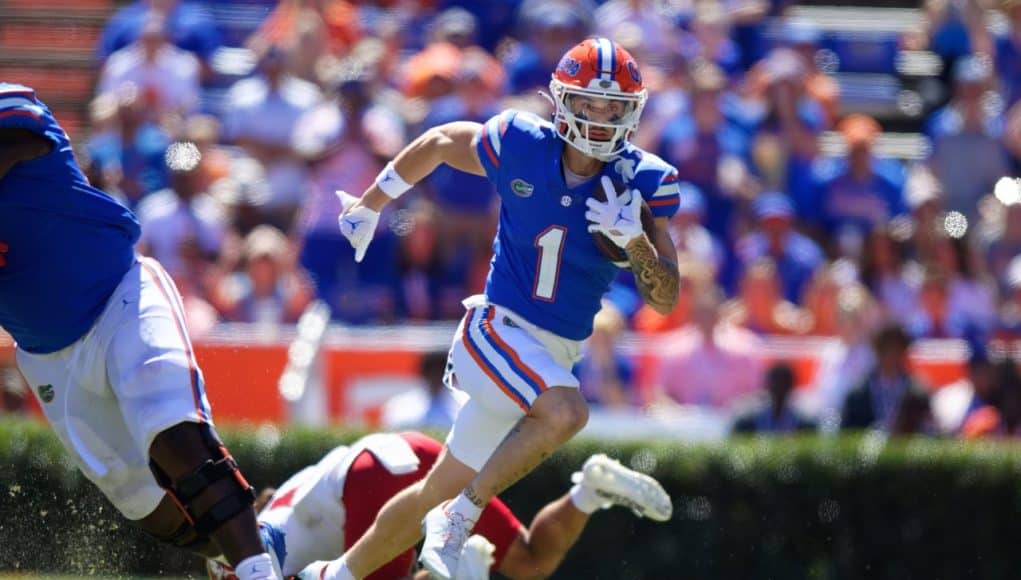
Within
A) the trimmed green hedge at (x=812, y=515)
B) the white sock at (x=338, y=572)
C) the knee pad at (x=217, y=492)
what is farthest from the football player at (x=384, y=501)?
the trimmed green hedge at (x=812, y=515)

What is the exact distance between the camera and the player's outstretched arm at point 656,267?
587cm

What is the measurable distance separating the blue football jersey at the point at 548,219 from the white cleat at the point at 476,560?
88 cm

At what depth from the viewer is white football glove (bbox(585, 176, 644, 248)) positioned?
5801 mm

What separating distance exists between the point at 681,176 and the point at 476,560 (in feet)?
22.0

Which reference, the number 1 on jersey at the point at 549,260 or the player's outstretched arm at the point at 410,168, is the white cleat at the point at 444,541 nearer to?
the number 1 on jersey at the point at 549,260

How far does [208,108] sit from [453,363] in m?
7.32

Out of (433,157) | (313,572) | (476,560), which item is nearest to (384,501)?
(313,572)

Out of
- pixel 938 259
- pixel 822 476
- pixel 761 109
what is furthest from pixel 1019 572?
pixel 761 109

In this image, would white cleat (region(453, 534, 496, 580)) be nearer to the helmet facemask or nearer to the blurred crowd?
the helmet facemask

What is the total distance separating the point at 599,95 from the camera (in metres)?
6.07

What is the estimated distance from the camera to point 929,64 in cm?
1395

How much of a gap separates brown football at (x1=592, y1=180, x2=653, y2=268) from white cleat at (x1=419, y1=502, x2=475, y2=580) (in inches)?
41.3

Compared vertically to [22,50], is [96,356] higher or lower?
higher

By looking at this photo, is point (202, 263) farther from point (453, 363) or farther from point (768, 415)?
point (453, 363)
